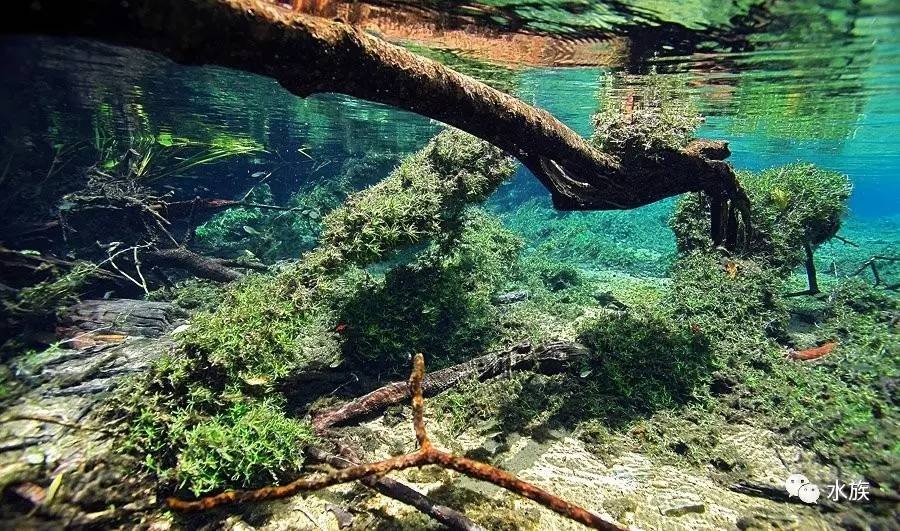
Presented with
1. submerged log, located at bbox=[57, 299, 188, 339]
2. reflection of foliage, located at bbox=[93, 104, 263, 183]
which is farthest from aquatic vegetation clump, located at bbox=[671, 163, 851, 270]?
reflection of foliage, located at bbox=[93, 104, 263, 183]

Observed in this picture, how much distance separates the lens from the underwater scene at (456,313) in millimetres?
4133

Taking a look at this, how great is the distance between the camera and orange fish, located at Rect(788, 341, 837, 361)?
7.25 metres

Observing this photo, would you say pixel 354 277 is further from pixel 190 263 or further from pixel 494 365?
pixel 190 263

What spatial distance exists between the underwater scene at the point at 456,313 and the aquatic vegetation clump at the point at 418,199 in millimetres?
55

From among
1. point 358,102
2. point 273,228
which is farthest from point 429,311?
point 358,102

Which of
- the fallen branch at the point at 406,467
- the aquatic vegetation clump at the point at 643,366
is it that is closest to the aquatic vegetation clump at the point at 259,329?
the fallen branch at the point at 406,467

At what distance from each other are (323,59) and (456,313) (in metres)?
5.65

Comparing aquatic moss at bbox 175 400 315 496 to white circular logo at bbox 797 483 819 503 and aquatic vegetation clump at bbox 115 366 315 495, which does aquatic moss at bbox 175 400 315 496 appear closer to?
aquatic vegetation clump at bbox 115 366 315 495

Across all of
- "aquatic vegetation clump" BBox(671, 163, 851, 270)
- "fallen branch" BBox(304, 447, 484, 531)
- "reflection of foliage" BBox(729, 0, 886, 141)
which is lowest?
"fallen branch" BBox(304, 447, 484, 531)

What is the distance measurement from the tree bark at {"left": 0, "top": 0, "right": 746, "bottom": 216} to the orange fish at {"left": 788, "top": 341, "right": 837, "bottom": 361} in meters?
4.39

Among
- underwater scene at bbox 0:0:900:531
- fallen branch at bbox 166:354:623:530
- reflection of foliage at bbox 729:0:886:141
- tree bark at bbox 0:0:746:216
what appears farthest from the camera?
reflection of foliage at bbox 729:0:886:141

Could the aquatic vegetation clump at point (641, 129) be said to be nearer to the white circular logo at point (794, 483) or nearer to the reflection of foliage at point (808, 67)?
the reflection of foliage at point (808, 67)

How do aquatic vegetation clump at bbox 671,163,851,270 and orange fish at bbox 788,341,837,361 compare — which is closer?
orange fish at bbox 788,341,837,361

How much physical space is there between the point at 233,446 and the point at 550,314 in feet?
24.1
